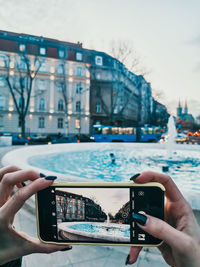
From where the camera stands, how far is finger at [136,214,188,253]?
88 cm

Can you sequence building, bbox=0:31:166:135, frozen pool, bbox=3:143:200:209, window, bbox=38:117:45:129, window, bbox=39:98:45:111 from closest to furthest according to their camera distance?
1. frozen pool, bbox=3:143:200:209
2. building, bbox=0:31:166:135
3. window, bbox=38:117:45:129
4. window, bbox=39:98:45:111

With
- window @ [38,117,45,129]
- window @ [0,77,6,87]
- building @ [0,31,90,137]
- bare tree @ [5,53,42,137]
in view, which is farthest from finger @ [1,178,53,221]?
window @ [0,77,6,87]

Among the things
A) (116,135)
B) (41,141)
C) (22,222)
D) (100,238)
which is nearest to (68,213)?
(100,238)

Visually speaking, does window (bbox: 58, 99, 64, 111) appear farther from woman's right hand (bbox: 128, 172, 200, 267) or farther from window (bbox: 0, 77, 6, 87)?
woman's right hand (bbox: 128, 172, 200, 267)

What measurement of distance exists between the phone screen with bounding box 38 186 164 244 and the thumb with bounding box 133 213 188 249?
0.06 m

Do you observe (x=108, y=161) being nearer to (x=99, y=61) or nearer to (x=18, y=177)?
(x=18, y=177)

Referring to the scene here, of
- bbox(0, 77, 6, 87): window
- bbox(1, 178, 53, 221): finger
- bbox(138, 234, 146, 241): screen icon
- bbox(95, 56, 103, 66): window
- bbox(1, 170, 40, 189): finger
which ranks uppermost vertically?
bbox(95, 56, 103, 66): window

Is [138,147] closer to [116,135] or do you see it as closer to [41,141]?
[116,135]

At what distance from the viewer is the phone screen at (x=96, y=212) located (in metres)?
1.01

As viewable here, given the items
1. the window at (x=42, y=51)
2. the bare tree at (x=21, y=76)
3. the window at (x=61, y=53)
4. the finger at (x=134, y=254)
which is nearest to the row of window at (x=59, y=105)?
the bare tree at (x=21, y=76)

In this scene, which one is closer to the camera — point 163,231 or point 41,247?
point 163,231

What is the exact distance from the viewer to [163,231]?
90cm

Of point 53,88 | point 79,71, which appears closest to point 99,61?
point 79,71

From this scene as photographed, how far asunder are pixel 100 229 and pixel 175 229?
418 mm
